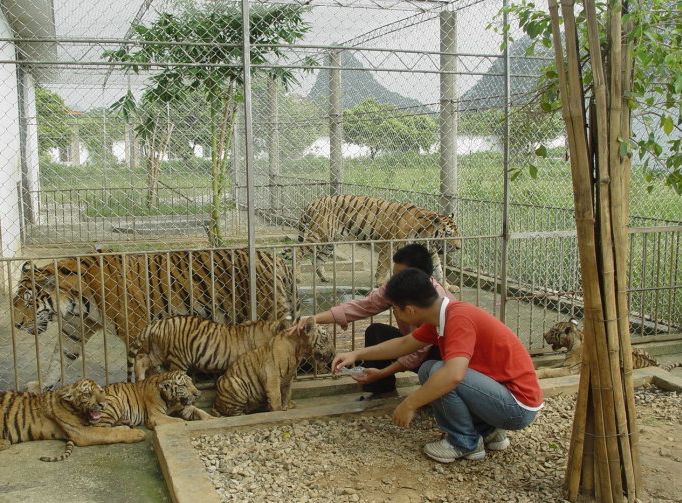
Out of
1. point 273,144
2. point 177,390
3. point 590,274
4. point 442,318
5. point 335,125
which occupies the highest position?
point 335,125

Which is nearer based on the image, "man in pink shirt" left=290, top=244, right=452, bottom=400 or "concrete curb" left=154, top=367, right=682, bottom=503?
"concrete curb" left=154, top=367, right=682, bottom=503

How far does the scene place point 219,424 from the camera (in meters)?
4.19

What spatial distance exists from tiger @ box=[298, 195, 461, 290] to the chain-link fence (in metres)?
0.03

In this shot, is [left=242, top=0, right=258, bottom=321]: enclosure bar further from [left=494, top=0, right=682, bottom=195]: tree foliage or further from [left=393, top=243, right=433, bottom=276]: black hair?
[left=494, top=0, right=682, bottom=195]: tree foliage

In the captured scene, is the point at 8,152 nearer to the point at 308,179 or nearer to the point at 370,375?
the point at 308,179

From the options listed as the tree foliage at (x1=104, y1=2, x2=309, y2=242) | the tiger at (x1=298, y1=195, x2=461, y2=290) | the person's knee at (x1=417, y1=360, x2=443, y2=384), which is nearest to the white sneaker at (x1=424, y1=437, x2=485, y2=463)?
the person's knee at (x1=417, y1=360, x2=443, y2=384)

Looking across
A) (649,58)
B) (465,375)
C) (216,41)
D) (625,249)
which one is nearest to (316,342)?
(465,375)

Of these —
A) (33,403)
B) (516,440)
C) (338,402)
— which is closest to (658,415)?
(516,440)

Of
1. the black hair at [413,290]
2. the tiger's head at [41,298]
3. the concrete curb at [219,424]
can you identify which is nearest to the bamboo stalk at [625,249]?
the black hair at [413,290]

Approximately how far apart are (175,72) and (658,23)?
5.43m

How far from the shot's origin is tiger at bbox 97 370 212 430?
450 centimetres

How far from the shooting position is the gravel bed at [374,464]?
3.43 meters

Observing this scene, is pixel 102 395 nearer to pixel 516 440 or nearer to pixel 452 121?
pixel 516 440

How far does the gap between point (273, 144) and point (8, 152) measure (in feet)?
14.5
